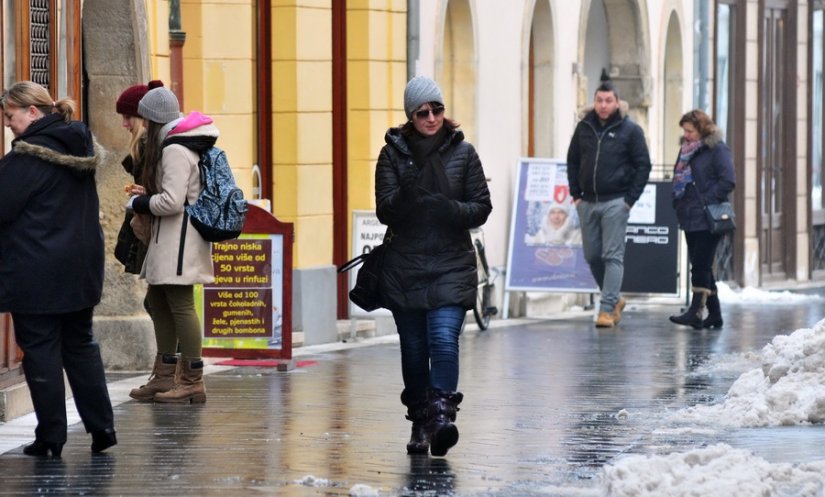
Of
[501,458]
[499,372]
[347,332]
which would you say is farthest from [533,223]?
[501,458]

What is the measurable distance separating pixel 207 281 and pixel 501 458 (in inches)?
95.7

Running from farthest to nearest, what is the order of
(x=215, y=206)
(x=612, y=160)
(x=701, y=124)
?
1. (x=701, y=124)
2. (x=612, y=160)
3. (x=215, y=206)

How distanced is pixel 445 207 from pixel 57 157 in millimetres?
1665

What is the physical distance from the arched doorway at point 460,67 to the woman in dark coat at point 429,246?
9.62 metres

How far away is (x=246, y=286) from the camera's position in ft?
42.4

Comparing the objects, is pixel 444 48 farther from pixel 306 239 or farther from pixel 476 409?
pixel 476 409

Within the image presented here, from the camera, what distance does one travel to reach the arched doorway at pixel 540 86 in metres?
21.4

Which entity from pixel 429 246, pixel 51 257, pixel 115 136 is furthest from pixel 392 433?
pixel 115 136

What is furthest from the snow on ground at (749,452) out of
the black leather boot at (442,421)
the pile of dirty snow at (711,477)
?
the black leather boot at (442,421)

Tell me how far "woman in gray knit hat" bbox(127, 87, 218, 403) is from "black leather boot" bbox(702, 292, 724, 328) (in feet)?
23.3

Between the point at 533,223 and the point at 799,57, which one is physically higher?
the point at 799,57

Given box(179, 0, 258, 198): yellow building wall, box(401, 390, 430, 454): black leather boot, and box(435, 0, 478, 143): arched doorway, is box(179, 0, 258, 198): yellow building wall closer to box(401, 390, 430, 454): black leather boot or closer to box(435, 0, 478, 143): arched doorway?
box(435, 0, 478, 143): arched doorway

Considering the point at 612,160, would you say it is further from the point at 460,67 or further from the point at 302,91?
the point at 302,91

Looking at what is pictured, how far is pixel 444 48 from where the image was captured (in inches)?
748
